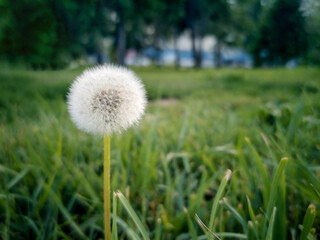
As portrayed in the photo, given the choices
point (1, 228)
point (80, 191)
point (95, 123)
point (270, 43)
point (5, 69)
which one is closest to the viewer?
point (95, 123)

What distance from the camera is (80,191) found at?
142 centimetres

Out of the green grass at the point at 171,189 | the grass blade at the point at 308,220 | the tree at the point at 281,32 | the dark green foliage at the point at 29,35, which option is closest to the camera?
the grass blade at the point at 308,220

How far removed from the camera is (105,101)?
802 mm

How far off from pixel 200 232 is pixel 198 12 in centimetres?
2764

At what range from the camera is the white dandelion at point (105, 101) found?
2.61ft

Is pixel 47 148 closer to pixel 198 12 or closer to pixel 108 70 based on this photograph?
pixel 108 70

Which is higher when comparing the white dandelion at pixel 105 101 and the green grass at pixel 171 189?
the white dandelion at pixel 105 101

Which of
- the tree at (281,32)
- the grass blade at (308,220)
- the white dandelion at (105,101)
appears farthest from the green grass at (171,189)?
the tree at (281,32)

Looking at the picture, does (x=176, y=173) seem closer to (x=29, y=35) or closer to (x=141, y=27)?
(x=29, y=35)

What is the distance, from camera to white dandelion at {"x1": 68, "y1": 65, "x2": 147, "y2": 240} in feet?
2.61

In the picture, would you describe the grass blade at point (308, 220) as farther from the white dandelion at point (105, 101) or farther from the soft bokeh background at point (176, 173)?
the white dandelion at point (105, 101)

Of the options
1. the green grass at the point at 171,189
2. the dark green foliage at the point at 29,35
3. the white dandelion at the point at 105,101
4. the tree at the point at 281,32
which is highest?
the tree at the point at 281,32

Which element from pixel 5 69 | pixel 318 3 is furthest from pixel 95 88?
pixel 5 69

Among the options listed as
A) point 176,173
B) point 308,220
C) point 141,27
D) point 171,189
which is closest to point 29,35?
point 176,173
